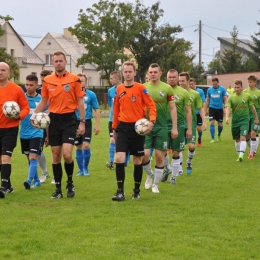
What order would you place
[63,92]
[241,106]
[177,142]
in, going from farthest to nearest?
[241,106] → [177,142] → [63,92]

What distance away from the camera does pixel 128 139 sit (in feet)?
30.7

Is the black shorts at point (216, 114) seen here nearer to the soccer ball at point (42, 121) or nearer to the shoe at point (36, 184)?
the shoe at point (36, 184)

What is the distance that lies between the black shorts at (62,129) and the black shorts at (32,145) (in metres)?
1.43

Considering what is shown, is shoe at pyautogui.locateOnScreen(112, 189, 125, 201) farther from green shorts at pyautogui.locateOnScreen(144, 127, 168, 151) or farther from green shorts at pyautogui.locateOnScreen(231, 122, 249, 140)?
green shorts at pyautogui.locateOnScreen(231, 122, 249, 140)

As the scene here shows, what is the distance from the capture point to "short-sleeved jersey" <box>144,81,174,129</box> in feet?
33.0

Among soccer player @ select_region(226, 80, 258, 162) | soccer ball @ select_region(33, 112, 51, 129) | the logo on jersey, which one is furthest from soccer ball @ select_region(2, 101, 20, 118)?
soccer player @ select_region(226, 80, 258, 162)

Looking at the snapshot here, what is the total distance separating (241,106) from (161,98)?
567 cm

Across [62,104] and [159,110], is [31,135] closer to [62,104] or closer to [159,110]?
[62,104]

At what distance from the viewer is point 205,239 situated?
6.86 m

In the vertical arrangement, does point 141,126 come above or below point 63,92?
below

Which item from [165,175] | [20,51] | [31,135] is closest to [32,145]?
[31,135]

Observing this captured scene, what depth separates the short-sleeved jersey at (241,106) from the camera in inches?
603

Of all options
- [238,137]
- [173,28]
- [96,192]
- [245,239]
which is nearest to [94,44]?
[173,28]

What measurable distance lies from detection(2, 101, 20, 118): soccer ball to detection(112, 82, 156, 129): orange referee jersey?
1.53m
